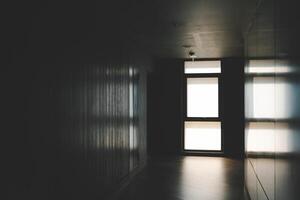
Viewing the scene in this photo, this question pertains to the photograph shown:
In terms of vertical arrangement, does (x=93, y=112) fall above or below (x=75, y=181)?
above

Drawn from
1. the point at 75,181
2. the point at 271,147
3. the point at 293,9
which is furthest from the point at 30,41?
the point at 271,147

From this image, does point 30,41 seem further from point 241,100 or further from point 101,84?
point 241,100

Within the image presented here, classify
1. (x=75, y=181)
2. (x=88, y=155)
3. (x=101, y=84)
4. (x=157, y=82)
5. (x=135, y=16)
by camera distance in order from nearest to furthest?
(x=75, y=181)
(x=88, y=155)
(x=101, y=84)
(x=135, y=16)
(x=157, y=82)

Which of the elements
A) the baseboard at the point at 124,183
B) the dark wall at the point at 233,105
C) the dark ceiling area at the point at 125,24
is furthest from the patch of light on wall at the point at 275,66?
the dark wall at the point at 233,105

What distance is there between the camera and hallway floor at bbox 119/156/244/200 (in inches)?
234

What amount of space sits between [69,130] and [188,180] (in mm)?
4227

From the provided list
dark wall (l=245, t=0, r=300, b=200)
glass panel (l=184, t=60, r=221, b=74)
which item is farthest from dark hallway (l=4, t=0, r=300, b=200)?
glass panel (l=184, t=60, r=221, b=74)

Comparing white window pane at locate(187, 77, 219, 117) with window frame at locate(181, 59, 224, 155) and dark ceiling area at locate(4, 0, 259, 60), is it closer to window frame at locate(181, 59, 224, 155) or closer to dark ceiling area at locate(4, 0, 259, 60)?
window frame at locate(181, 59, 224, 155)

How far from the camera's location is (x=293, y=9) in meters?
2.03

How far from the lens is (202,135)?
11.2m

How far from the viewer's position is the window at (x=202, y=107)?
1105 centimetres

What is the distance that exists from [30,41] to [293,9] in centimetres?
219

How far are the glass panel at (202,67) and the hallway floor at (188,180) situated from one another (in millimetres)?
3143

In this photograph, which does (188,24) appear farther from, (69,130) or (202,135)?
(202,135)
